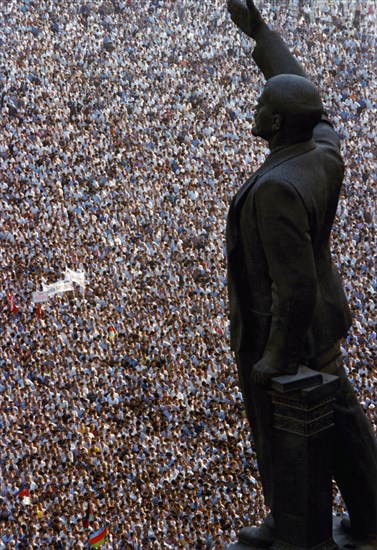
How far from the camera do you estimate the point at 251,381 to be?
16.9ft

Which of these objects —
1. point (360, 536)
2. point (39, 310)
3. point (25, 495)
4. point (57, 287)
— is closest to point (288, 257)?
point (360, 536)

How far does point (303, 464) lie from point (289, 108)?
1666 mm

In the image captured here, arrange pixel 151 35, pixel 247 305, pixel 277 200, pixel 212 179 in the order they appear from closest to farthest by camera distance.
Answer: pixel 277 200
pixel 247 305
pixel 212 179
pixel 151 35

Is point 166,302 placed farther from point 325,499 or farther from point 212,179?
point 325,499

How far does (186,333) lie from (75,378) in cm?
261

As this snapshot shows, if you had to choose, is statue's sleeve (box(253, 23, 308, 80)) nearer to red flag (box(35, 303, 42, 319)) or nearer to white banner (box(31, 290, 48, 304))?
white banner (box(31, 290, 48, 304))

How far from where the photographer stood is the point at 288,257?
479 centimetres

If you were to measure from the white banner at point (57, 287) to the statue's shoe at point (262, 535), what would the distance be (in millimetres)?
16708

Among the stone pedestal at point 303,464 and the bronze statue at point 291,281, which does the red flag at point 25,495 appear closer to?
the bronze statue at point 291,281

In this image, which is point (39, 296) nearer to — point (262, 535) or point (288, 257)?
point (262, 535)

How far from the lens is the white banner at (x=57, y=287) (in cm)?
2175

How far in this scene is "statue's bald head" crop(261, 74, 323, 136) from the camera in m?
4.88

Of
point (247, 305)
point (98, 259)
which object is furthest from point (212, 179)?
point (247, 305)

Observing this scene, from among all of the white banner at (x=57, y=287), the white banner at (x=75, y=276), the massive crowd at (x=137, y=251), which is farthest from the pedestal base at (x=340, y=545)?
the white banner at (x=75, y=276)
